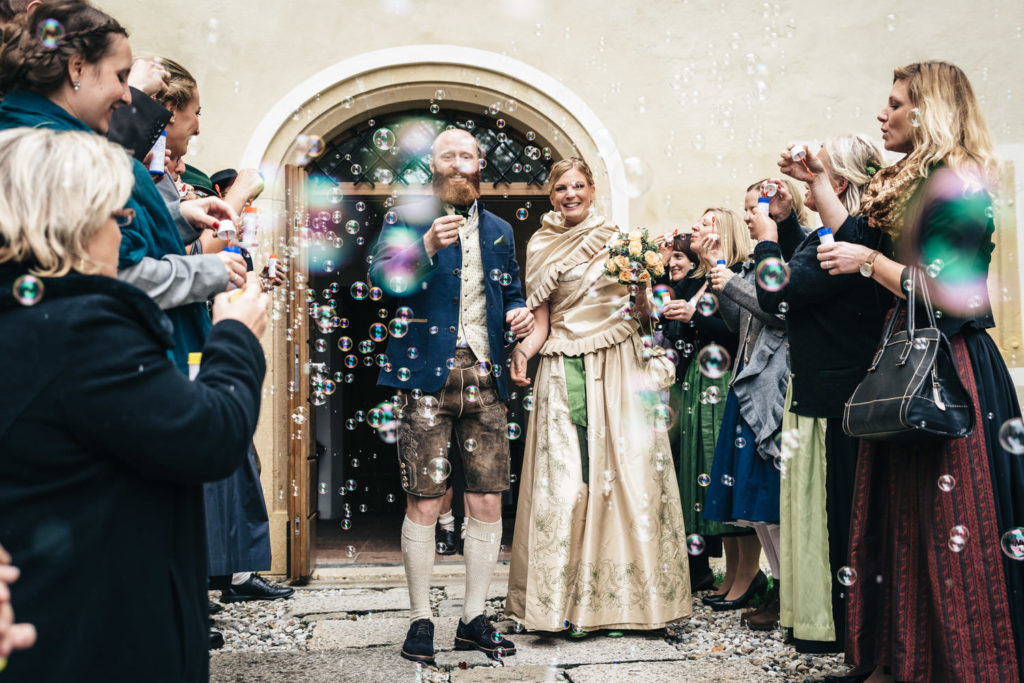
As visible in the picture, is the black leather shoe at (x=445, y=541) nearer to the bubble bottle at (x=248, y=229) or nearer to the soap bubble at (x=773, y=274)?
the soap bubble at (x=773, y=274)

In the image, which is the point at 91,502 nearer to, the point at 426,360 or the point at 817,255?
the point at 426,360


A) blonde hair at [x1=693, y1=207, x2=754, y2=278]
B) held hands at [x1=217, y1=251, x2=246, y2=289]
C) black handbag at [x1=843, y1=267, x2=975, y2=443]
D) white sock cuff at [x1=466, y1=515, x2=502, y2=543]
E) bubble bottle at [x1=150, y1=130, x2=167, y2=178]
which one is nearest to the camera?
held hands at [x1=217, y1=251, x2=246, y2=289]

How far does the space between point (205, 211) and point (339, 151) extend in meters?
3.54

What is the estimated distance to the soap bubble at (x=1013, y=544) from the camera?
2.29 meters

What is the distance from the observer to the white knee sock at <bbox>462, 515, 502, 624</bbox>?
10.8 feet

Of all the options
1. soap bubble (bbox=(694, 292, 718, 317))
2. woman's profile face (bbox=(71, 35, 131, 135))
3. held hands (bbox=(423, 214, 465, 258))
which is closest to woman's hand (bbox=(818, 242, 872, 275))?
soap bubble (bbox=(694, 292, 718, 317))

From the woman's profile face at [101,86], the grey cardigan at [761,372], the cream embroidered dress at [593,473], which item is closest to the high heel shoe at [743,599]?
the cream embroidered dress at [593,473]

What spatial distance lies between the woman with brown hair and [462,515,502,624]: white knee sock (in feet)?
0.93

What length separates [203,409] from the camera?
1.28 m

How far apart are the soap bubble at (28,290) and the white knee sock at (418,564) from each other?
2.20 m

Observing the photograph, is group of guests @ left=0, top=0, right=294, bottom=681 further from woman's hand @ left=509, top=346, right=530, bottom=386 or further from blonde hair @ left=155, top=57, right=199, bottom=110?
woman's hand @ left=509, top=346, right=530, bottom=386

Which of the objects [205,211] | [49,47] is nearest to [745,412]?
[205,211]

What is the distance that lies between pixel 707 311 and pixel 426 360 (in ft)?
4.70

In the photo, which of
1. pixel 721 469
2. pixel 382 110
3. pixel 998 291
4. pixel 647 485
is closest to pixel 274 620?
pixel 647 485
